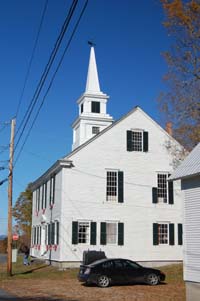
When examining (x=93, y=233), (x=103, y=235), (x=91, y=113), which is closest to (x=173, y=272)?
(x=103, y=235)

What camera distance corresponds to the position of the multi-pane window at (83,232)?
29.9 m

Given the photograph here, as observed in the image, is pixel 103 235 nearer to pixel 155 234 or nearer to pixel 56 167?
pixel 155 234

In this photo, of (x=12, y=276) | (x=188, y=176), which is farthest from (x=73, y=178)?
(x=188, y=176)

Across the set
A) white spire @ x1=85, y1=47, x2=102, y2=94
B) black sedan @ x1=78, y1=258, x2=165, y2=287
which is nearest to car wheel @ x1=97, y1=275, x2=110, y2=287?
black sedan @ x1=78, y1=258, x2=165, y2=287

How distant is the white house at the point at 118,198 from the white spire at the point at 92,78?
13839 mm

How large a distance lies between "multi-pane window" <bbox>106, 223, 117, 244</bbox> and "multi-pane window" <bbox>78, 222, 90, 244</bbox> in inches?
54.4

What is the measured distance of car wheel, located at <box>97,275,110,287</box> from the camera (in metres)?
21.2

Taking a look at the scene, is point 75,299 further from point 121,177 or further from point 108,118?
point 108,118

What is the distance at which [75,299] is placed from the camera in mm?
17094

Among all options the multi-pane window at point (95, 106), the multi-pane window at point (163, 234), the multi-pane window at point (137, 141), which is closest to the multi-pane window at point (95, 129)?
the multi-pane window at point (95, 106)

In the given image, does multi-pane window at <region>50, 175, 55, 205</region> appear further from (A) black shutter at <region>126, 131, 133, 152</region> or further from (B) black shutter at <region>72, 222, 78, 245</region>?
(A) black shutter at <region>126, 131, 133, 152</region>

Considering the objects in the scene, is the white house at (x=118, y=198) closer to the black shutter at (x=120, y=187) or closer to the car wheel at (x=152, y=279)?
the black shutter at (x=120, y=187)

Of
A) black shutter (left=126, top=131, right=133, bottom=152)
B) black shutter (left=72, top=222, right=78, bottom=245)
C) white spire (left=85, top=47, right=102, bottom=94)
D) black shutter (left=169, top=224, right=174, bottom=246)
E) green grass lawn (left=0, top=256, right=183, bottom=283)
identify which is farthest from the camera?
white spire (left=85, top=47, right=102, bottom=94)

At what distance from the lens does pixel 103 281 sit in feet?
69.7
